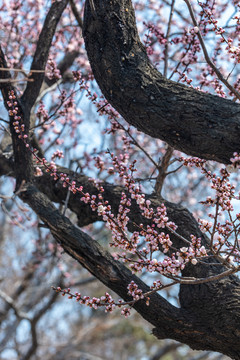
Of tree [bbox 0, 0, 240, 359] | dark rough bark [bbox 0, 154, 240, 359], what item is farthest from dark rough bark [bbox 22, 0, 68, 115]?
dark rough bark [bbox 0, 154, 240, 359]

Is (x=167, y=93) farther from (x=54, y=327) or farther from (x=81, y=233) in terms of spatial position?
(x=54, y=327)

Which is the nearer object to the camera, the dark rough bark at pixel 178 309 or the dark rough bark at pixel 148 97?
the dark rough bark at pixel 148 97

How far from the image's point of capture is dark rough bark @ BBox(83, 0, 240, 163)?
2.33 meters

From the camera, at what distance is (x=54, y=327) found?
12.1m

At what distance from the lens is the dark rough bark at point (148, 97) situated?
2.33 meters

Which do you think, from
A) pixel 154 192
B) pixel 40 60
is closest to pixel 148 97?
pixel 154 192

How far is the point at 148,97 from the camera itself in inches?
97.6

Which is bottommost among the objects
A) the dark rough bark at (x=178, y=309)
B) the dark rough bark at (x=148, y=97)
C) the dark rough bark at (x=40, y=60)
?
the dark rough bark at (x=178, y=309)

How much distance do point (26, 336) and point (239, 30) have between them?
388 inches

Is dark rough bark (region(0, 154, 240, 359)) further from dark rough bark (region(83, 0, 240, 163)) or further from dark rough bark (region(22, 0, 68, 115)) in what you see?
dark rough bark (region(83, 0, 240, 163))

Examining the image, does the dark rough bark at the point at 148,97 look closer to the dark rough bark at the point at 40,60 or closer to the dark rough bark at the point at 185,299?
the dark rough bark at the point at 40,60

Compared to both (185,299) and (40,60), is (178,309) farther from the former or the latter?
(40,60)

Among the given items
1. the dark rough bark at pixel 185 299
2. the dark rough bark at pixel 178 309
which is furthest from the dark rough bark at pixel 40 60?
the dark rough bark at pixel 178 309

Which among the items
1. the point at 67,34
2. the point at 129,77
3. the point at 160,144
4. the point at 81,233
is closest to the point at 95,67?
the point at 129,77
